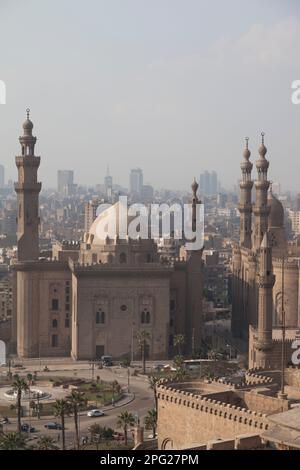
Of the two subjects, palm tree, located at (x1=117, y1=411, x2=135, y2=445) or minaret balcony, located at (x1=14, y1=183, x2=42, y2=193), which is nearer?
palm tree, located at (x1=117, y1=411, x2=135, y2=445)

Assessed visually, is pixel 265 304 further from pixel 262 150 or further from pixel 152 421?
pixel 262 150

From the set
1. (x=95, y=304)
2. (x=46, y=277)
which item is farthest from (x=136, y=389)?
(x=46, y=277)

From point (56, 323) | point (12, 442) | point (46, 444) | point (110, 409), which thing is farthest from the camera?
point (56, 323)

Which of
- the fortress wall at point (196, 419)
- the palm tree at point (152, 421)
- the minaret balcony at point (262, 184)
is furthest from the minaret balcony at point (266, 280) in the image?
the minaret balcony at point (262, 184)

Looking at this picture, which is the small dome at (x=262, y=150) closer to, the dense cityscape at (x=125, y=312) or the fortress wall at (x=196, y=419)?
the dense cityscape at (x=125, y=312)

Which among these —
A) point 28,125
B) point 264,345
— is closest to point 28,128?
point 28,125

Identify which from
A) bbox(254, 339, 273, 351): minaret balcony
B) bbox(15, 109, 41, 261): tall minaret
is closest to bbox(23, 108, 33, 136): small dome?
bbox(15, 109, 41, 261): tall minaret

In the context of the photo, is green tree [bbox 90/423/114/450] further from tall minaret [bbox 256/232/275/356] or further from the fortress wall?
tall minaret [bbox 256/232/275/356]

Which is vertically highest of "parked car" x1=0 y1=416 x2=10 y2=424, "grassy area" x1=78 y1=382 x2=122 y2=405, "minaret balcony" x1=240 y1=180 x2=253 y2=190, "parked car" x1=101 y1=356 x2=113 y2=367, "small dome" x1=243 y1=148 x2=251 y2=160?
"small dome" x1=243 y1=148 x2=251 y2=160
